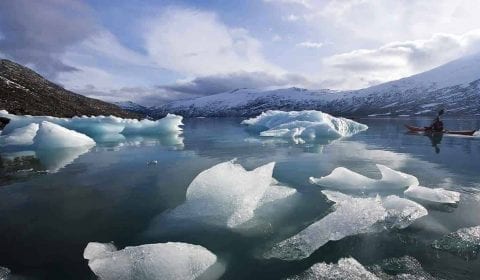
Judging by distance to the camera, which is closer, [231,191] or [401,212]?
[401,212]

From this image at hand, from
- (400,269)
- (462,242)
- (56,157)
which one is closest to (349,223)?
(400,269)

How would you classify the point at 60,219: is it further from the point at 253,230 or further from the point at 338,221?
the point at 338,221

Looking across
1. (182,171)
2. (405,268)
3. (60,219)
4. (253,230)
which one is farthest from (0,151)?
(405,268)

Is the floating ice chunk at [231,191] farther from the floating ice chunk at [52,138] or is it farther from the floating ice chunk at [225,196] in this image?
the floating ice chunk at [52,138]

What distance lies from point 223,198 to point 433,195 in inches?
206

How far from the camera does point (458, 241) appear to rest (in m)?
6.42

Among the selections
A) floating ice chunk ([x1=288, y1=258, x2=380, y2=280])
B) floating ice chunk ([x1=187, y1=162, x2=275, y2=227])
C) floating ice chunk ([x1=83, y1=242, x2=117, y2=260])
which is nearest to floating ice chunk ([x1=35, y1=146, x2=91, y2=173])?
floating ice chunk ([x1=187, y1=162, x2=275, y2=227])

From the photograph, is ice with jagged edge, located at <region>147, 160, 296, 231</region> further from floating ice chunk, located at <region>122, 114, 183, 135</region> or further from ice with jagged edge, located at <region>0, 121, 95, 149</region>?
floating ice chunk, located at <region>122, 114, 183, 135</region>

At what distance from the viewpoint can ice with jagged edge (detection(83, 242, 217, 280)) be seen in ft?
17.0

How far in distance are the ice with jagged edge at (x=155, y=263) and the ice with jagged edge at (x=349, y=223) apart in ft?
3.86

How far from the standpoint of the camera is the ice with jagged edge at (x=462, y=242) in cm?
601

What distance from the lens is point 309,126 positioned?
102ft

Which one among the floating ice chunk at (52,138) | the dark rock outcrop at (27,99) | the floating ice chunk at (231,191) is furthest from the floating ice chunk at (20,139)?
the dark rock outcrop at (27,99)

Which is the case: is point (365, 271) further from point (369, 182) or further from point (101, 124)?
point (101, 124)
